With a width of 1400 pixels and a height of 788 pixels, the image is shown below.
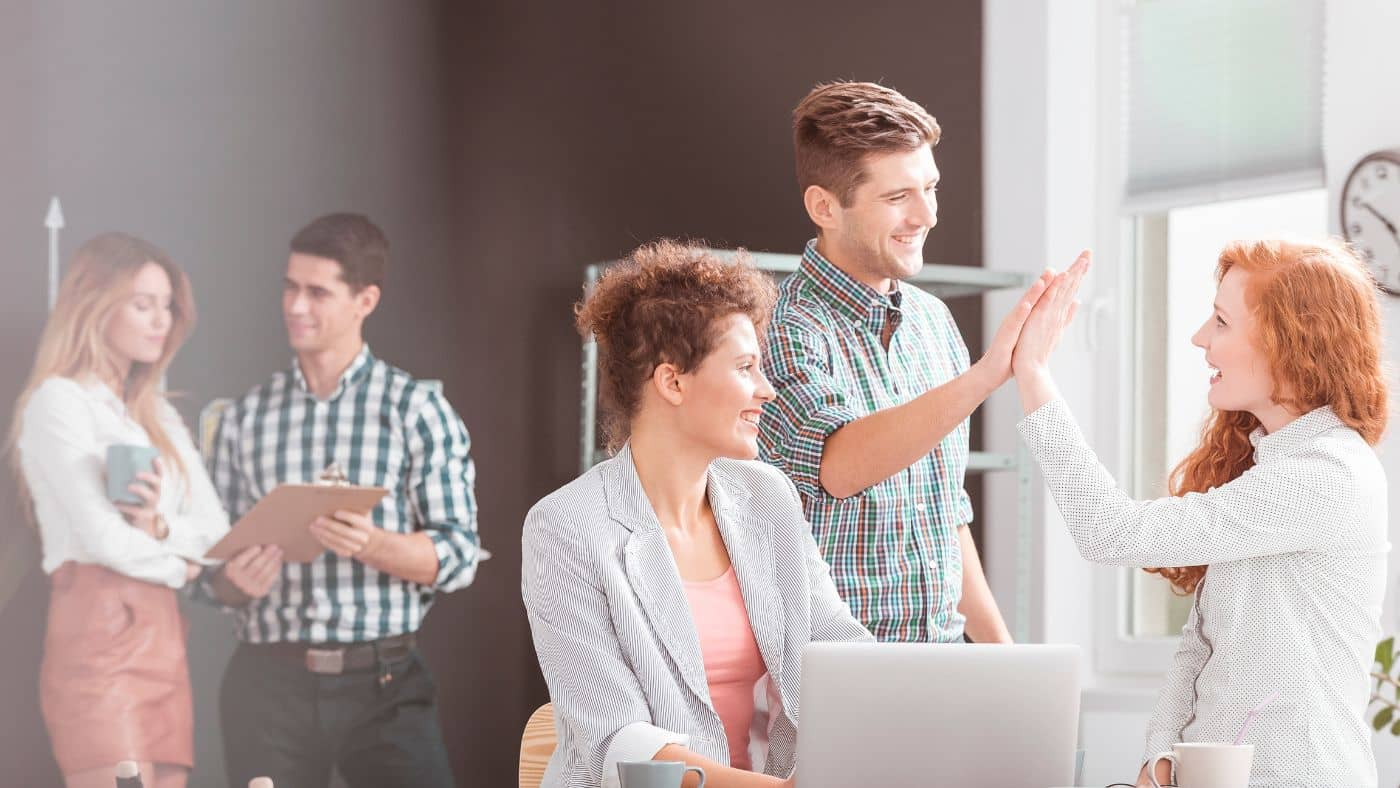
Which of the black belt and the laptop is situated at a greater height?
the laptop

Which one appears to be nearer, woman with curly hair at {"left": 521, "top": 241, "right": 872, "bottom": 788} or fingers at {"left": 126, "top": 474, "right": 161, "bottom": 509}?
woman with curly hair at {"left": 521, "top": 241, "right": 872, "bottom": 788}

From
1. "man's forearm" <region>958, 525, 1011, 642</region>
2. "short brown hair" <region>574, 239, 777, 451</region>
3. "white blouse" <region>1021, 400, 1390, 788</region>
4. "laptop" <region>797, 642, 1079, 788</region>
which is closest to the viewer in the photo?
"laptop" <region>797, 642, 1079, 788</region>

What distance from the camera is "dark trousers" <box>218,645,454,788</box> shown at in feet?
10.8

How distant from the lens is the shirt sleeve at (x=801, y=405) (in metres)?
2.32

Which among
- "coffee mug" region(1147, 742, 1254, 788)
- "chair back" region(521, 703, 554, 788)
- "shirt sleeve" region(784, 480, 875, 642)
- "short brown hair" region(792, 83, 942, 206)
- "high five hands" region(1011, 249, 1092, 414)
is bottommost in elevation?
"chair back" region(521, 703, 554, 788)

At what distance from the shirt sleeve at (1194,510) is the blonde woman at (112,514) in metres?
2.03

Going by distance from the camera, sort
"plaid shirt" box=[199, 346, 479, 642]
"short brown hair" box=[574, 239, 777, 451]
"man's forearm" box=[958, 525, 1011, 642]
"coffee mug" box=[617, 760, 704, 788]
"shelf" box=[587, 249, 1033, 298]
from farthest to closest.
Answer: "shelf" box=[587, 249, 1033, 298] → "plaid shirt" box=[199, 346, 479, 642] → "man's forearm" box=[958, 525, 1011, 642] → "short brown hair" box=[574, 239, 777, 451] → "coffee mug" box=[617, 760, 704, 788]

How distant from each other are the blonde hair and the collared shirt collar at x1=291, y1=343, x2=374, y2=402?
0.92 ft

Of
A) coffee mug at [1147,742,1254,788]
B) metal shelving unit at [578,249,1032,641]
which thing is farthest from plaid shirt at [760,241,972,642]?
metal shelving unit at [578,249,1032,641]

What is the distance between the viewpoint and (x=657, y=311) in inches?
82.1

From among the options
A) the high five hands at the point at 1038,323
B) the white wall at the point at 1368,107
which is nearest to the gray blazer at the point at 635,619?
the high five hands at the point at 1038,323

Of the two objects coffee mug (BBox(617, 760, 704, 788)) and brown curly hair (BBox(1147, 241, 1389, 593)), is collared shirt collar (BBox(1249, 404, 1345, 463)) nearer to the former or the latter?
brown curly hair (BBox(1147, 241, 1389, 593))

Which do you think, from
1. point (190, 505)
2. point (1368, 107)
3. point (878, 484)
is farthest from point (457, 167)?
point (1368, 107)

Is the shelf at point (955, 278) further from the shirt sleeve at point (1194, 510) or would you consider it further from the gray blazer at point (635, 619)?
the shirt sleeve at point (1194, 510)
